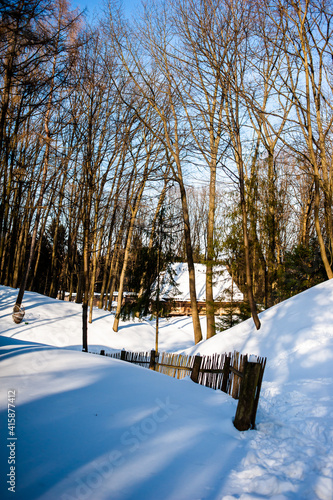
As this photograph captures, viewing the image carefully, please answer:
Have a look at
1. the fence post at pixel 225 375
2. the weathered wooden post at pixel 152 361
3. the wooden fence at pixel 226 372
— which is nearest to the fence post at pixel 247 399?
the wooden fence at pixel 226 372

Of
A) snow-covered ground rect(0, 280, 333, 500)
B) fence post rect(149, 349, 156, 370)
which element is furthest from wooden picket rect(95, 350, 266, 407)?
snow-covered ground rect(0, 280, 333, 500)

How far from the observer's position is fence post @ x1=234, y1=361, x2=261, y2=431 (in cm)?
413

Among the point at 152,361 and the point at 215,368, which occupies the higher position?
the point at 215,368

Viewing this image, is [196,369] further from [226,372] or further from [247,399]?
[247,399]

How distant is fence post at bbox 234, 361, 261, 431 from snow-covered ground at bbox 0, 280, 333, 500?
0.14m

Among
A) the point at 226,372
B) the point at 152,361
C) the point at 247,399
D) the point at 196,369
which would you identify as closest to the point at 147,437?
the point at 247,399

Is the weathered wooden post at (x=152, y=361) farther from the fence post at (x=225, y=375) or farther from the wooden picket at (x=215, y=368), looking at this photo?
the fence post at (x=225, y=375)

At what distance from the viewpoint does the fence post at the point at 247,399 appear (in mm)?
4133

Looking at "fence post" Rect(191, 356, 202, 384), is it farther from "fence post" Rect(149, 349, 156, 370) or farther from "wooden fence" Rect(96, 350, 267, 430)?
"fence post" Rect(149, 349, 156, 370)

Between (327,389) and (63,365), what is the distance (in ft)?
14.8

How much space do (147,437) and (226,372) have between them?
3.20 meters

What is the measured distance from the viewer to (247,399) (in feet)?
13.9

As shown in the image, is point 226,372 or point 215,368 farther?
point 215,368

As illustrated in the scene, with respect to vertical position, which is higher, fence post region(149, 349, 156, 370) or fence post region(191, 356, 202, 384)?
fence post region(191, 356, 202, 384)
